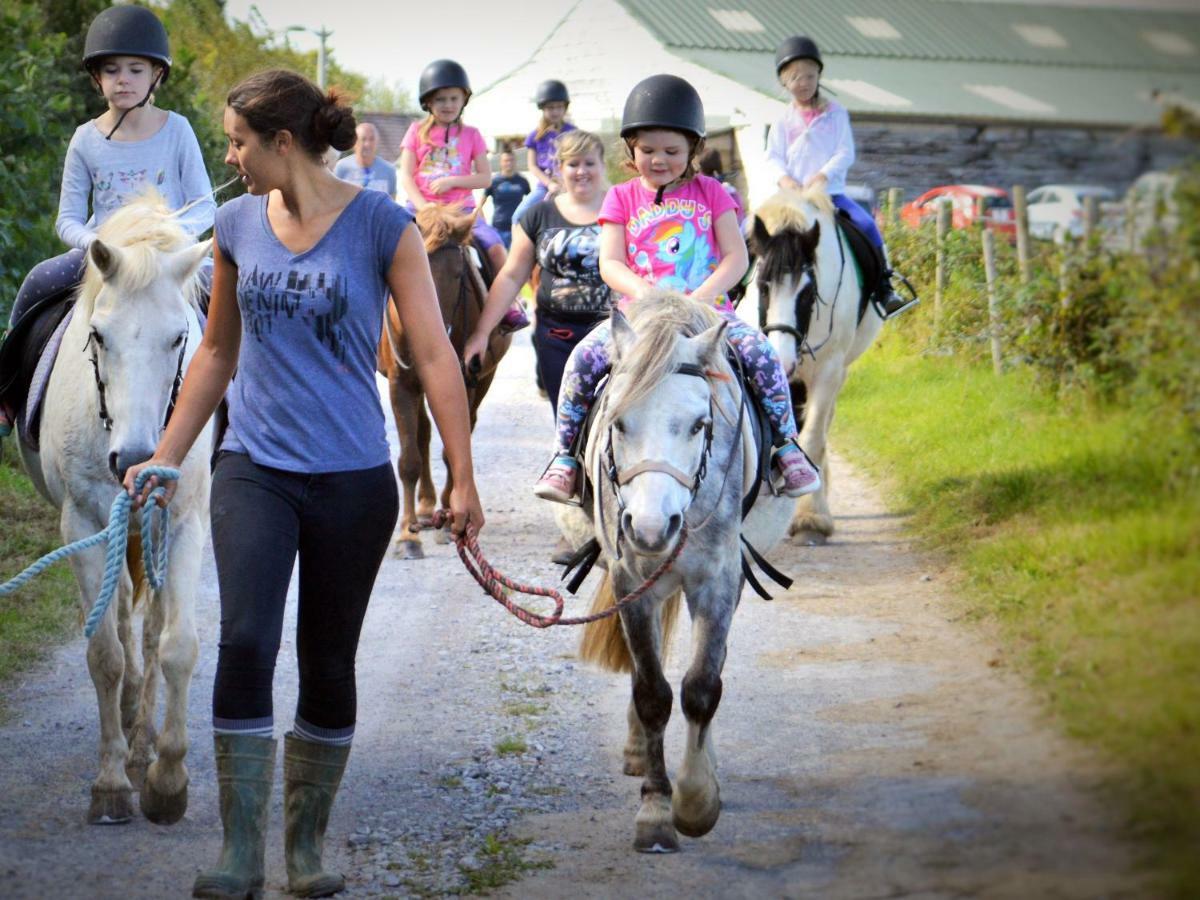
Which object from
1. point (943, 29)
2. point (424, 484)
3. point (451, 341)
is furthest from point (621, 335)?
point (943, 29)

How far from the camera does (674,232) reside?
18.6 feet

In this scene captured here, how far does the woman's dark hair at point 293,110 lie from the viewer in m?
4.03

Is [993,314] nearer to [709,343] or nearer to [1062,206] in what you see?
[709,343]

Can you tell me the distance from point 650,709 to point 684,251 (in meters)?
1.80

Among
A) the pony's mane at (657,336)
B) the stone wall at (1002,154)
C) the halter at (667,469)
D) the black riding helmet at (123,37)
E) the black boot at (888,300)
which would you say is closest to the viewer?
the stone wall at (1002,154)

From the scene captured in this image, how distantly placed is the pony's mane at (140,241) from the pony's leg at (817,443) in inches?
181

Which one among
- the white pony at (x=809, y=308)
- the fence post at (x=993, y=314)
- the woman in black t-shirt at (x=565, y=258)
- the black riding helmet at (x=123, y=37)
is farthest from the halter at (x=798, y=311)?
the black riding helmet at (x=123, y=37)

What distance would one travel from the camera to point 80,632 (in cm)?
723

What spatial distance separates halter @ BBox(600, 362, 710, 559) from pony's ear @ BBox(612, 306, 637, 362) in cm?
20

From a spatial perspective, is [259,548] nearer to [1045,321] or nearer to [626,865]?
[626,865]

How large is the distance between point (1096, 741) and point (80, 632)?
5.61m

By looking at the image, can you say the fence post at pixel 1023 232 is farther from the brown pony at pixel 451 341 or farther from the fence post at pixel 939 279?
the brown pony at pixel 451 341

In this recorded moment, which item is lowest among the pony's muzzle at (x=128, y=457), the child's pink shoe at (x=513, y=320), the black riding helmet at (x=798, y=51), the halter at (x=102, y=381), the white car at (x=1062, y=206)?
the pony's muzzle at (x=128, y=457)

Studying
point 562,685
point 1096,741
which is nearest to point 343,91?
point 1096,741
